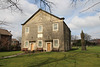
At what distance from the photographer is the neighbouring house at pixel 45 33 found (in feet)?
63.0

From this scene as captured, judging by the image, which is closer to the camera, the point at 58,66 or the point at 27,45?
the point at 58,66

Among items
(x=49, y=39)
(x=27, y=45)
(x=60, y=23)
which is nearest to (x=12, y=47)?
(x=27, y=45)

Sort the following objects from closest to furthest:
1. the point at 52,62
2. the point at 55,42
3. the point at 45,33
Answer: the point at 52,62 → the point at 55,42 → the point at 45,33

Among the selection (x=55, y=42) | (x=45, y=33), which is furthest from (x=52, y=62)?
(x=45, y=33)

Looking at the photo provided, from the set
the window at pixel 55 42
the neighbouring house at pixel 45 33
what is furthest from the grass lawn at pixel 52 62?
the neighbouring house at pixel 45 33

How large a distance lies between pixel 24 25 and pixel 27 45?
613cm

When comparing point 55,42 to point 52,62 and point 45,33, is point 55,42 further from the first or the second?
point 52,62

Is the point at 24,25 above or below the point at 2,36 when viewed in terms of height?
above

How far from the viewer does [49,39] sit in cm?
2017

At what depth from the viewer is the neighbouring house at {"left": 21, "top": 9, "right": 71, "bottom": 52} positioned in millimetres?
19203

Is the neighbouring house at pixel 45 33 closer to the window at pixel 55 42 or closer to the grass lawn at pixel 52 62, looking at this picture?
the window at pixel 55 42

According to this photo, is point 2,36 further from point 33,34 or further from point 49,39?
point 49,39

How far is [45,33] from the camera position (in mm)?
20953

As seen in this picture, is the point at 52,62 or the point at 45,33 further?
the point at 45,33
